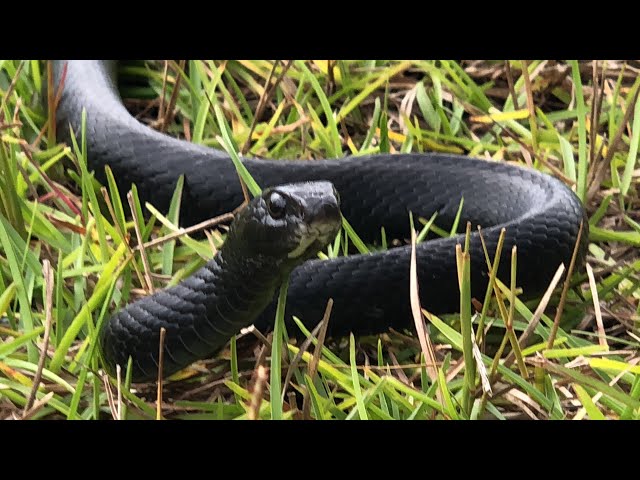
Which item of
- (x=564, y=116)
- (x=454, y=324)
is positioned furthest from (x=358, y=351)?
(x=564, y=116)

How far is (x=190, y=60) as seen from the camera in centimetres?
407

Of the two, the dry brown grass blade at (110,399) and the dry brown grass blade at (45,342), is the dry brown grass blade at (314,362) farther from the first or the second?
the dry brown grass blade at (45,342)

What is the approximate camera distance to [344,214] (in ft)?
11.5

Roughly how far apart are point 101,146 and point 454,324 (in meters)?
1.56

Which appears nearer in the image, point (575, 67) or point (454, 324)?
point (454, 324)

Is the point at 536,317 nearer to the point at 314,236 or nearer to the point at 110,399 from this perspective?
the point at 314,236

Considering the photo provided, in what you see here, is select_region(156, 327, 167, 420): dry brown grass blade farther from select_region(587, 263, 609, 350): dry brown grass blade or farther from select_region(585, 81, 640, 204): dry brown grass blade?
select_region(585, 81, 640, 204): dry brown grass blade

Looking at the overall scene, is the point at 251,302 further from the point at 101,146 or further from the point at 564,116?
the point at 564,116

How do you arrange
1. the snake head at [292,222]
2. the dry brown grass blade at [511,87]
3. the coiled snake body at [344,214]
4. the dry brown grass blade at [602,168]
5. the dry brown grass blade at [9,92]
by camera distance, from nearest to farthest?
the snake head at [292,222] < the coiled snake body at [344,214] < the dry brown grass blade at [602,168] < the dry brown grass blade at [9,92] < the dry brown grass blade at [511,87]

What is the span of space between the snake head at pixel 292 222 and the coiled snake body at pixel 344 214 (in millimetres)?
69

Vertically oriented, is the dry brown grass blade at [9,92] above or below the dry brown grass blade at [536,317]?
above

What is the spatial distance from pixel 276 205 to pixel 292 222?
54mm

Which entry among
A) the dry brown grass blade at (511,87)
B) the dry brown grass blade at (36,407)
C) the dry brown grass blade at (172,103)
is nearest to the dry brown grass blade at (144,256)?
the dry brown grass blade at (36,407)

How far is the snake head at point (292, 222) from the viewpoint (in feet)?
6.73
